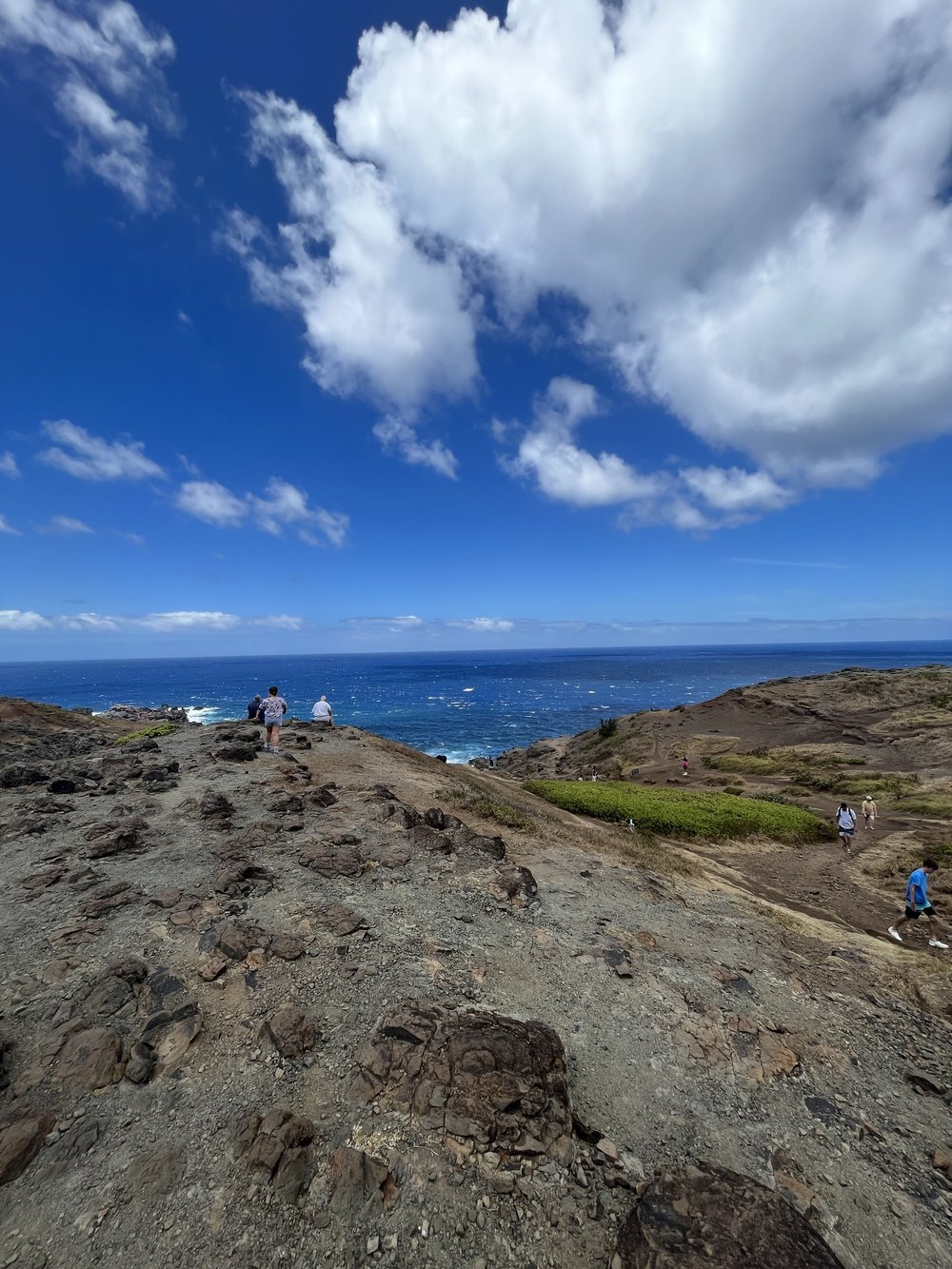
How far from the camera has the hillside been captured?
5.02 m

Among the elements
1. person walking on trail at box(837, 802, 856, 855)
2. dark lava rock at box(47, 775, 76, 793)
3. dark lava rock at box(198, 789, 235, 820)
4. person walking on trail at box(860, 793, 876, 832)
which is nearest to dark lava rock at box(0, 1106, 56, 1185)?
dark lava rock at box(198, 789, 235, 820)

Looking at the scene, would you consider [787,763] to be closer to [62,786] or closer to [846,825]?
[846,825]

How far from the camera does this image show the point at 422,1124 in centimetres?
596

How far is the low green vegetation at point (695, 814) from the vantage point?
25.0 m

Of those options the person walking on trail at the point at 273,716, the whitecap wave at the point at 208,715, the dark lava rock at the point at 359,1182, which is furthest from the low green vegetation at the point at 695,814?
the whitecap wave at the point at 208,715

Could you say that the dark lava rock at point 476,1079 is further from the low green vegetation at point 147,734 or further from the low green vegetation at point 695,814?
the low green vegetation at point 147,734

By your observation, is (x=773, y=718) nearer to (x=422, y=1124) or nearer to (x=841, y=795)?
(x=841, y=795)

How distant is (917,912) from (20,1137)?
21.3 metres

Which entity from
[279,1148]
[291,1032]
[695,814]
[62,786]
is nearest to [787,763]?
[695,814]

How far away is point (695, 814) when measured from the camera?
2591cm

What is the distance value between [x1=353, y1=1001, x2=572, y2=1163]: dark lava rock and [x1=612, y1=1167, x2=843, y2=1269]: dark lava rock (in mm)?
1106

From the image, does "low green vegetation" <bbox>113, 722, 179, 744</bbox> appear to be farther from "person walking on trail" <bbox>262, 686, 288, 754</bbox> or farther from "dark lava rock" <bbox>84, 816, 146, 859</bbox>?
"dark lava rock" <bbox>84, 816, 146, 859</bbox>

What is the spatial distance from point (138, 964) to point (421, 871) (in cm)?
626

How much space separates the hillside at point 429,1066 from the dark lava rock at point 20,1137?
3cm
